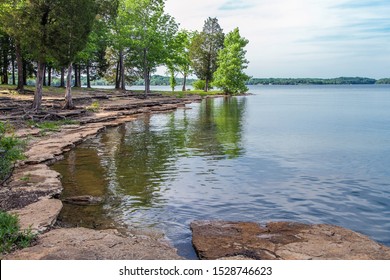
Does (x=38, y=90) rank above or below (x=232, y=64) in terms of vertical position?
below

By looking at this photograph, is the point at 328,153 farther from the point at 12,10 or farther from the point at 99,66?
the point at 99,66

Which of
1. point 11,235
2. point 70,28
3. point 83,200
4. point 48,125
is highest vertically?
point 70,28

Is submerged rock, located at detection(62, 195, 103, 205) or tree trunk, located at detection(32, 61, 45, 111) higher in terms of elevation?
tree trunk, located at detection(32, 61, 45, 111)

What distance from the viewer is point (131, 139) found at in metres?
22.9

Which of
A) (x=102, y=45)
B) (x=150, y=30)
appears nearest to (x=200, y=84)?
(x=102, y=45)

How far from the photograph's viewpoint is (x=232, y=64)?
7894 centimetres

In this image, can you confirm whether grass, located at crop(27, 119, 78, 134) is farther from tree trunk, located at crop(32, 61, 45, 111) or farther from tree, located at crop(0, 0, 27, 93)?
tree, located at crop(0, 0, 27, 93)

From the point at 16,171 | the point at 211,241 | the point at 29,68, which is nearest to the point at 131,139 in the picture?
the point at 16,171

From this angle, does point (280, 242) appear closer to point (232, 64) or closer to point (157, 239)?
point (157, 239)

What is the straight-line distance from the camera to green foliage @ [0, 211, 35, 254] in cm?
663

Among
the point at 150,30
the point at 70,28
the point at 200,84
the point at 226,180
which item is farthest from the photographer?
the point at 200,84

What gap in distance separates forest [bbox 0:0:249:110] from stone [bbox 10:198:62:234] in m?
19.1

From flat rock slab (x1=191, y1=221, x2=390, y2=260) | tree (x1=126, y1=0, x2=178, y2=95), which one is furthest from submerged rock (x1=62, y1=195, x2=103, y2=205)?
tree (x1=126, y1=0, x2=178, y2=95)

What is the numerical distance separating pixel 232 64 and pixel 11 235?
74.9 meters
